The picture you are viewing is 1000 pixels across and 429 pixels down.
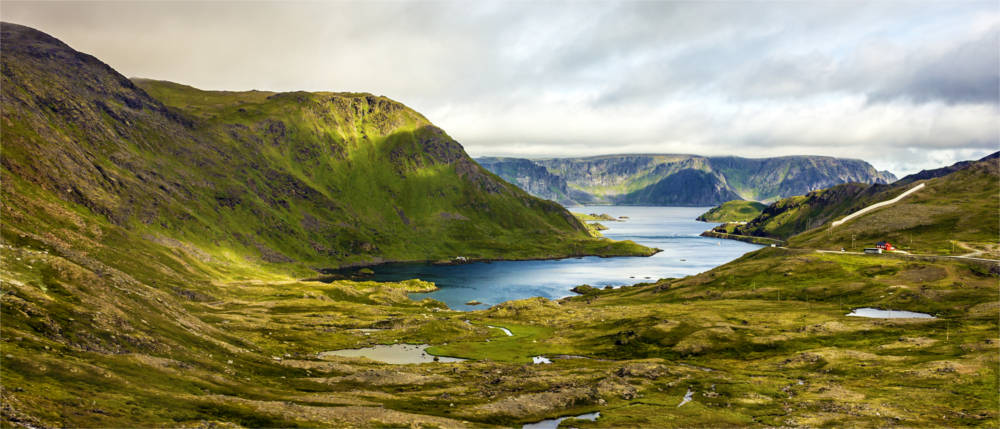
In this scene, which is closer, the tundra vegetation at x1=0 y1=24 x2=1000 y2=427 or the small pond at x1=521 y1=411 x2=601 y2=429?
the tundra vegetation at x1=0 y1=24 x2=1000 y2=427

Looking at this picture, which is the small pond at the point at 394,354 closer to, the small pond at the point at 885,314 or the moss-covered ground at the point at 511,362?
the moss-covered ground at the point at 511,362

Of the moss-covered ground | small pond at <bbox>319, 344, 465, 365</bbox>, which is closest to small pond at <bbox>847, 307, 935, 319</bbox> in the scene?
the moss-covered ground

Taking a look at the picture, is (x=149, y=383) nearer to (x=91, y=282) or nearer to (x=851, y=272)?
(x=91, y=282)

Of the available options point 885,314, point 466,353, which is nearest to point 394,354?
point 466,353

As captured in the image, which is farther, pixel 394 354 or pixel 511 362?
pixel 394 354

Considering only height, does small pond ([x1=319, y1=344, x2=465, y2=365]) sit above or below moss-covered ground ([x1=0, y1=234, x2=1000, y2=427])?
below

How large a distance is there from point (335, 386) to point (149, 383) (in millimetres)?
32235

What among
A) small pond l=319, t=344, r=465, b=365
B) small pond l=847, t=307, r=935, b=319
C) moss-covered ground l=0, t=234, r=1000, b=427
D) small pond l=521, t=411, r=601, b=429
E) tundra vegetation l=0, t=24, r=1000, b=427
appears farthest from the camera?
small pond l=847, t=307, r=935, b=319

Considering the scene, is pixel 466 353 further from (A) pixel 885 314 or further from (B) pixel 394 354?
(A) pixel 885 314

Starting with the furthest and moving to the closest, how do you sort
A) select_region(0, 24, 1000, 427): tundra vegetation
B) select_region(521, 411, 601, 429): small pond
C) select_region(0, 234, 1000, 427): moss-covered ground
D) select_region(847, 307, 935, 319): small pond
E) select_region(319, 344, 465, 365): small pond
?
A: select_region(847, 307, 935, 319): small pond, select_region(319, 344, 465, 365): small pond, select_region(521, 411, 601, 429): small pond, select_region(0, 24, 1000, 427): tundra vegetation, select_region(0, 234, 1000, 427): moss-covered ground

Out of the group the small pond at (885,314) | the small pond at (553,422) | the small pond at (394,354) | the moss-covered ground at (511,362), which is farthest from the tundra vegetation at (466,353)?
the small pond at (394,354)

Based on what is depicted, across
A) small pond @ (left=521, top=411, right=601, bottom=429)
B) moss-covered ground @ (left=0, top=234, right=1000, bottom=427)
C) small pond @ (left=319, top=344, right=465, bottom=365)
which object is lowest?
small pond @ (left=319, top=344, right=465, bottom=365)

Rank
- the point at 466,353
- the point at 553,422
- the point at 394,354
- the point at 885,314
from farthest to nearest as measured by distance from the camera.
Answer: the point at 885,314 → the point at 466,353 → the point at 394,354 → the point at 553,422

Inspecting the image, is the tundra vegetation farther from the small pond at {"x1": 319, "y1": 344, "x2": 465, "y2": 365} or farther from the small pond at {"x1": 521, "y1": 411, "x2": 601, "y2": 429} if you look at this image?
the small pond at {"x1": 319, "y1": 344, "x2": 465, "y2": 365}
